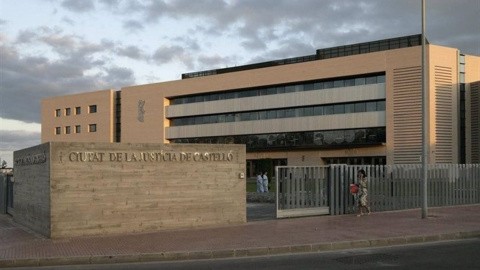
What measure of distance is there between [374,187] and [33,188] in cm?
1225

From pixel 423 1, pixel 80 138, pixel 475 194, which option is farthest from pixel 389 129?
pixel 80 138

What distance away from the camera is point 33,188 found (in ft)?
49.2

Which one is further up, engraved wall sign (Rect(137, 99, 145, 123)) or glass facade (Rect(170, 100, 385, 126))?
engraved wall sign (Rect(137, 99, 145, 123))

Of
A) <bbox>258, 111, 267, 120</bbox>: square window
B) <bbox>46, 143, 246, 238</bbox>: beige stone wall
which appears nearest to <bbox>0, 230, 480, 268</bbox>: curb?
<bbox>46, 143, 246, 238</bbox>: beige stone wall

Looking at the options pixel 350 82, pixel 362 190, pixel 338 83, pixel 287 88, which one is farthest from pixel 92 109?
pixel 362 190

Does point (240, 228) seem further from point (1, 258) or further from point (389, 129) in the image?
point (389, 129)

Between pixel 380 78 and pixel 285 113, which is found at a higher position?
pixel 380 78

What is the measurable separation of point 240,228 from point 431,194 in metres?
10.3

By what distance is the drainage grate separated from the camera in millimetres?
9789

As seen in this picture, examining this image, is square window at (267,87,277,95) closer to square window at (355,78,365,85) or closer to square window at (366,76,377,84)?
square window at (355,78,365,85)

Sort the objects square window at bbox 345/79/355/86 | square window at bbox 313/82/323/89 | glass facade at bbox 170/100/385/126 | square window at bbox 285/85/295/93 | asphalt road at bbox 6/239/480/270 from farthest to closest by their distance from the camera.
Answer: square window at bbox 285/85/295/93 < square window at bbox 313/82/323/89 < square window at bbox 345/79/355/86 < glass facade at bbox 170/100/385/126 < asphalt road at bbox 6/239/480/270

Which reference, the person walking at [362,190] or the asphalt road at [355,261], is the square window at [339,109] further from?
the asphalt road at [355,261]

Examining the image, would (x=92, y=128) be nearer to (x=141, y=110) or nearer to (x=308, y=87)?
(x=141, y=110)

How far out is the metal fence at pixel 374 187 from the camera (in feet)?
56.0
